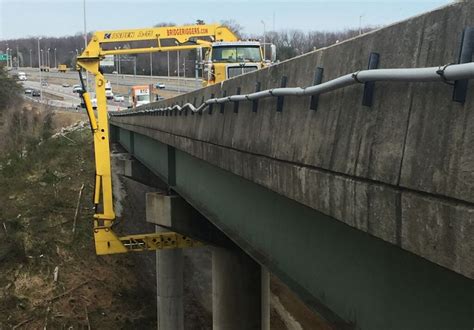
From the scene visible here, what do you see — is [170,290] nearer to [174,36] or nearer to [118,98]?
[174,36]

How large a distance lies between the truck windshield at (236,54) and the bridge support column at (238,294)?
1003 cm

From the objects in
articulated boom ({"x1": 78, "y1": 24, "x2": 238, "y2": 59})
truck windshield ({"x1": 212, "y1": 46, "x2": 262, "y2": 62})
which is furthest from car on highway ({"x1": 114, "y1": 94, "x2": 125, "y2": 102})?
truck windshield ({"x1": 212, "y1": 46, "x2": 262, "y2": 62})

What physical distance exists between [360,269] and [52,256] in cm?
Answer: 2855

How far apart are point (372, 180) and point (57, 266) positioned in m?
28.4

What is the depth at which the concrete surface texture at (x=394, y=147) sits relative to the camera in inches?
96.9

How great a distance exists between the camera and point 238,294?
1370cm

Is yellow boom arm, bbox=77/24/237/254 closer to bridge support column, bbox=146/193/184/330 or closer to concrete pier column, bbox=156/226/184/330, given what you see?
bridge support column, bbox=146/193/184/330

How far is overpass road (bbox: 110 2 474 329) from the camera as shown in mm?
2527

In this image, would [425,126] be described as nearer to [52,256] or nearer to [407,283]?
[407,283]

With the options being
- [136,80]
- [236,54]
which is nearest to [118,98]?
[136,80]

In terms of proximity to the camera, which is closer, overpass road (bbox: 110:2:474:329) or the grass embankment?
overpass road (bbox: 110:2:474:329)

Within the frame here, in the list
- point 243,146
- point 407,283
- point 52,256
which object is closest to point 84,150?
point 52,256

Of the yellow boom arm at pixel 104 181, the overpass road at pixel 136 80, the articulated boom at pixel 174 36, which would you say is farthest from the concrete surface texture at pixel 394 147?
the overpass road at pixel 136 80

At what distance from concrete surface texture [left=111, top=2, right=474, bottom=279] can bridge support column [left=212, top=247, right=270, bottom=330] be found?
30.4 feet
